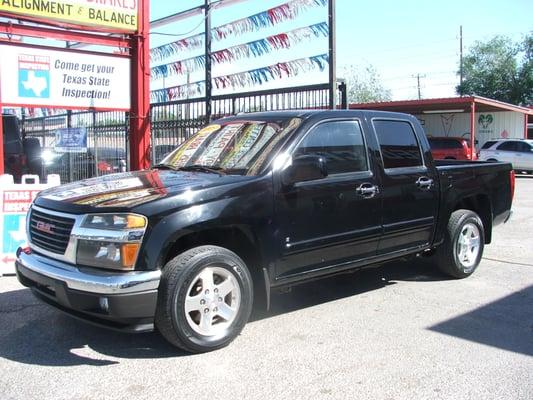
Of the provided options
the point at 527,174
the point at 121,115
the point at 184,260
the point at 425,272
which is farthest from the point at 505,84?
the point at 184,260

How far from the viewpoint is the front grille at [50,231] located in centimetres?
422

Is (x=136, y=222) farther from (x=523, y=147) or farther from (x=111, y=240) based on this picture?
(x=523, y=147)

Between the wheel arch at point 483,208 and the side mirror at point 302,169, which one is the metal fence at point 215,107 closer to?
the wheel arch at point 483,208

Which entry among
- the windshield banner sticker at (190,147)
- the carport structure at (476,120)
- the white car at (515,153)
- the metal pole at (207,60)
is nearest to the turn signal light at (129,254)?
the windshield banner sticker at (190,147)

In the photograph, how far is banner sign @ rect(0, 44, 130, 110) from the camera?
8281mm

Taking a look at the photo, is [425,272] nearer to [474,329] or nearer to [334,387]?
[474,329]

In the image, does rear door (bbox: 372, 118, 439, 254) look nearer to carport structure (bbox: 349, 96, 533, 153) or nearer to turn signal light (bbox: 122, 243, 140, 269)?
turn signal light (bbox: 122, 243, 140, 269)

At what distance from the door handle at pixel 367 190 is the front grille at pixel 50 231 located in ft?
8.25

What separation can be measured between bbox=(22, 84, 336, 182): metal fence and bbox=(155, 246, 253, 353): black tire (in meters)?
5.56

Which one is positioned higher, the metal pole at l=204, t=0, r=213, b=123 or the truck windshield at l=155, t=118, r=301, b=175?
the metal pole at l=204, t=0, r=213, b=123

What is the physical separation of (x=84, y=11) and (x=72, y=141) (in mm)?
4810

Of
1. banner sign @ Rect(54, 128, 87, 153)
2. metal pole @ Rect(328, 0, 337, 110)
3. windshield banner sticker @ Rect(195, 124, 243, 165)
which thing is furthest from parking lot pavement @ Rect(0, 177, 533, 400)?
banner sign @ Rect(54, 128, 87, 153)

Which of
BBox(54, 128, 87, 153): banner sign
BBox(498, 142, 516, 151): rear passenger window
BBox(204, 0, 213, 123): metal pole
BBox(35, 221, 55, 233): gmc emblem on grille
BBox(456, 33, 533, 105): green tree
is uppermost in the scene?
BBox(456, 33, 533, 105): green tree

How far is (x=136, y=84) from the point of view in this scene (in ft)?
31.8
